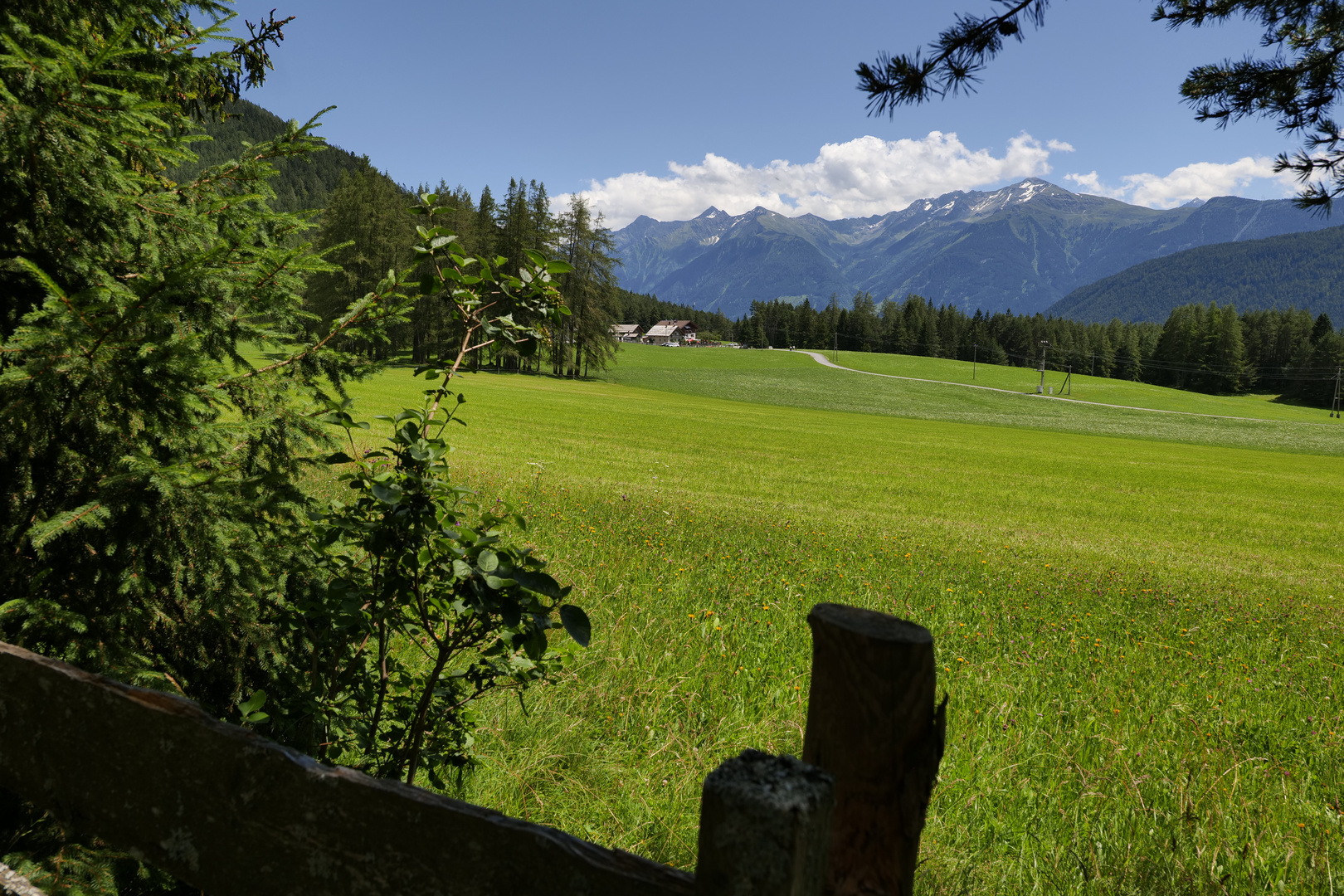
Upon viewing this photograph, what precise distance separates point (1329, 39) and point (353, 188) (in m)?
62.1

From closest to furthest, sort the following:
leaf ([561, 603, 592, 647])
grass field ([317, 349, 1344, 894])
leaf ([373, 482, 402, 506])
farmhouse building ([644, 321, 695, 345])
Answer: leaf ([561, 603, 592, 647]) → leaf ([373, 482, 402, 506]) → grass field ([317, 349, 1344, 894]) → farmhouse building ([644, 321, 695, 345])

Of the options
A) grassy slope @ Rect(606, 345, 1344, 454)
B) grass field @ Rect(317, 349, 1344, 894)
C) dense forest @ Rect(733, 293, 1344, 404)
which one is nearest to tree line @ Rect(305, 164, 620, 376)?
grassy slope @ Rect(606, 345, 1344, 454)

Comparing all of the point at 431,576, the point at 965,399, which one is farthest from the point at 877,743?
the point at 965,399

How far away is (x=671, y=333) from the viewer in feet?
546

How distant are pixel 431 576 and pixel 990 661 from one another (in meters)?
4.33

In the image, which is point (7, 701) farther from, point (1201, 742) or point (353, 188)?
point (353, 188)

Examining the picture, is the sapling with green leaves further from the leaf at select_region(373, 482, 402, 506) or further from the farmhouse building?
the farmhouse building

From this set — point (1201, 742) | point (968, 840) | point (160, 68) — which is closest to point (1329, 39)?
point (1201, 742)

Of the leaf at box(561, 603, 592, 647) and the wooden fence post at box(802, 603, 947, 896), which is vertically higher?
the wooden fence post at box(802, 603, 947, 896)

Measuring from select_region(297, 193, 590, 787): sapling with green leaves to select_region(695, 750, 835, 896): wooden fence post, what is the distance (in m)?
0.89

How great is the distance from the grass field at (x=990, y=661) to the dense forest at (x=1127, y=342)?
87.8 m

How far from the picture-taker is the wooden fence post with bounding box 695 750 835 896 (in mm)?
808

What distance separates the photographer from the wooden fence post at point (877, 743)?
93 cm

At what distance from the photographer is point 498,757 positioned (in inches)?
124
